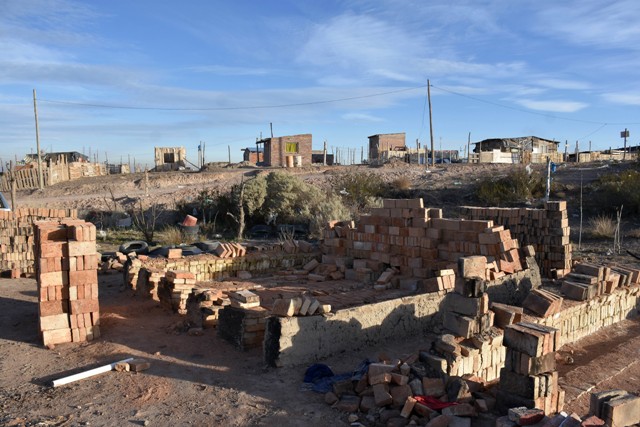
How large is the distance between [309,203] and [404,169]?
1307cm

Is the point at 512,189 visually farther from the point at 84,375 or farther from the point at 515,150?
the point at 515,150

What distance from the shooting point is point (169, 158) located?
4231 cm

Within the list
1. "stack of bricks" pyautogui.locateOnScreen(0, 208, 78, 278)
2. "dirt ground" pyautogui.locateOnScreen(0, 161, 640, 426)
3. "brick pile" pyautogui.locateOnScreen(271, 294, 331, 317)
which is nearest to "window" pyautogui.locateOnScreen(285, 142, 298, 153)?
"stack of bricks" pyautogui.locateOnScreen(0, 208, 78, 278)

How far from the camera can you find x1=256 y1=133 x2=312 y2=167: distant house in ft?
126

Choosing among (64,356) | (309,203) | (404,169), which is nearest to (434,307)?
(64,356)

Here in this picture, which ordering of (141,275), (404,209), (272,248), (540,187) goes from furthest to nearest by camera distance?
(540,187), (272,248), (404,209), (141,275)

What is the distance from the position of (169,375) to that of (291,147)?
34.3 meters

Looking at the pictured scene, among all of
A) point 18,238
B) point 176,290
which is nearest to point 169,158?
point 18,238

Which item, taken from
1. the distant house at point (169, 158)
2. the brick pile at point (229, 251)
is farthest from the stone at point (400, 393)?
the distant house at point (169, 158)

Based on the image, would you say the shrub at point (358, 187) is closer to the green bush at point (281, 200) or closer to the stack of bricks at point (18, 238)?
the green bush at point (281, 200)

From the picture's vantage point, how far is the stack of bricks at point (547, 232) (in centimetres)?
966

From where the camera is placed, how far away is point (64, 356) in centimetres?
614

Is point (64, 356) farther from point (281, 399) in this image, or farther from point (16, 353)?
point (281, 399)

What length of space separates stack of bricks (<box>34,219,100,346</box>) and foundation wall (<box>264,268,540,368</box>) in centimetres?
273
